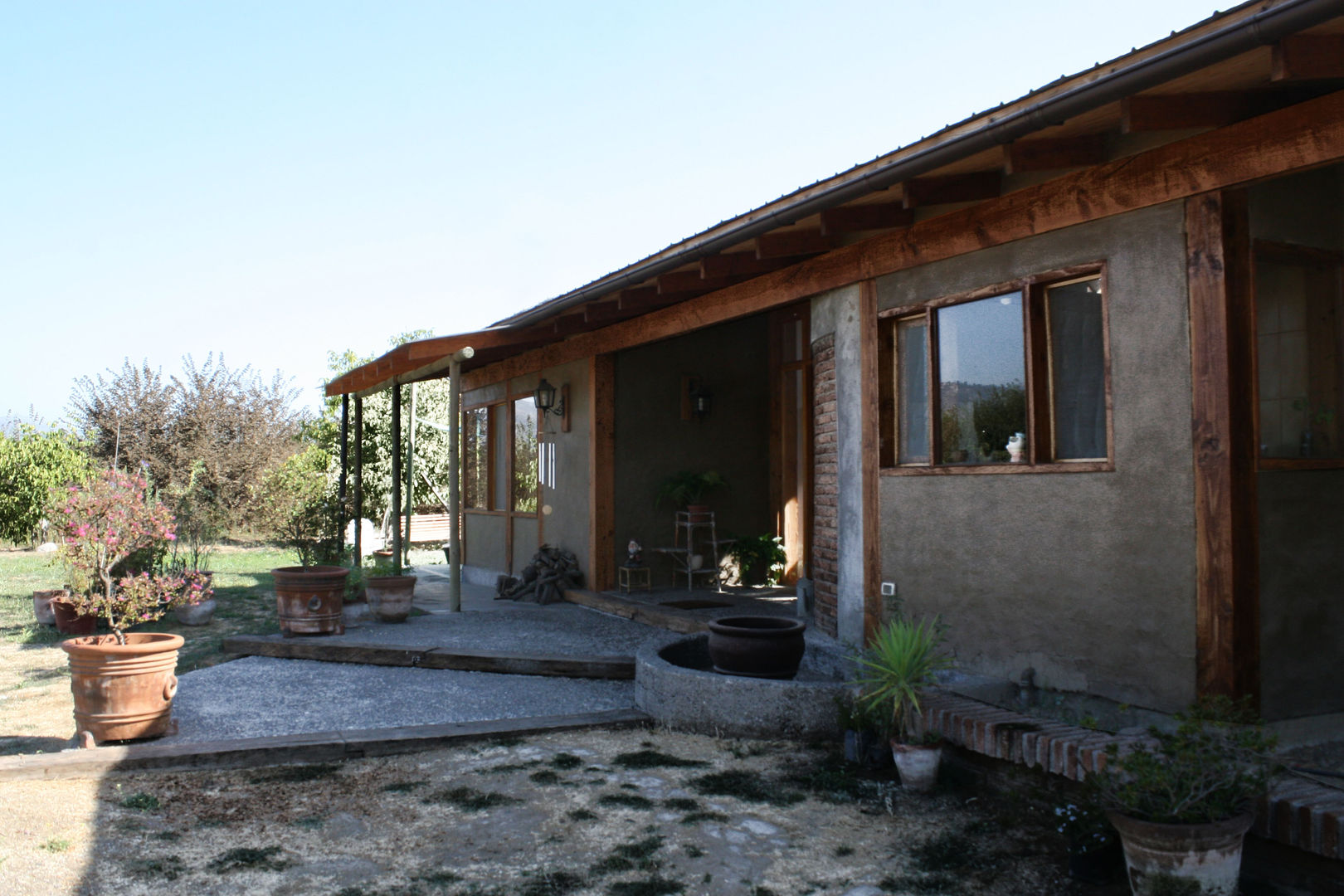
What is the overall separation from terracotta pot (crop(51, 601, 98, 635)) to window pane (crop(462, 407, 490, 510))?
463cm

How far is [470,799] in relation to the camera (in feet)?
13.0

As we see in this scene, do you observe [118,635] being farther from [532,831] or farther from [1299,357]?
[1299,357]

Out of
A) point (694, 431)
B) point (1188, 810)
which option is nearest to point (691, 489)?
point (694, 431)

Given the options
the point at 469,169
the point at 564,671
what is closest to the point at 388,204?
the point at 469,169

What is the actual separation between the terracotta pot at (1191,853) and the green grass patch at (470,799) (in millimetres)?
2352

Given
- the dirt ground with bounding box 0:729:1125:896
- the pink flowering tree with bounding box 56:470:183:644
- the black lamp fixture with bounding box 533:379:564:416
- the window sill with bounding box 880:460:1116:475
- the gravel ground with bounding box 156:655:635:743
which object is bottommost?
the dirt ground with bounding box 0:729:1125:896

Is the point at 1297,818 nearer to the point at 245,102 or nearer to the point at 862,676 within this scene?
the point at 862,676

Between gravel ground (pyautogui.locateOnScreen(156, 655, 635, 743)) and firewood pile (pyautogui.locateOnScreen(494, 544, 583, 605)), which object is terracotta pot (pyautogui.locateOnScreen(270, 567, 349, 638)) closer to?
gravel ground (pyautogui.locateOnScreen(156, 655, 635, 743))

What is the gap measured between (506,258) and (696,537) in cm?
6189

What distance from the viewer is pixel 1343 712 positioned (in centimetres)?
397

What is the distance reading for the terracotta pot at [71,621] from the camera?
28.3 feet

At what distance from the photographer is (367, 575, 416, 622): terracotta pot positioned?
27.1 feet

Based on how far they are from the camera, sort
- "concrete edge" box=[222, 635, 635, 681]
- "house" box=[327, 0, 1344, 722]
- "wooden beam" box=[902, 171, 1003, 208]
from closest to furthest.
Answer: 1. "house" box=[327, 0, 1344, 722]
2. "wooden beam" box=[902, 171, 1003, 208]
3. "concrete edge" box=[222, 635, 635, 681]

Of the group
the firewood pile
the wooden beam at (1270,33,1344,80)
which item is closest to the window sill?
the wooden beam at (1270,33,1344,80)
